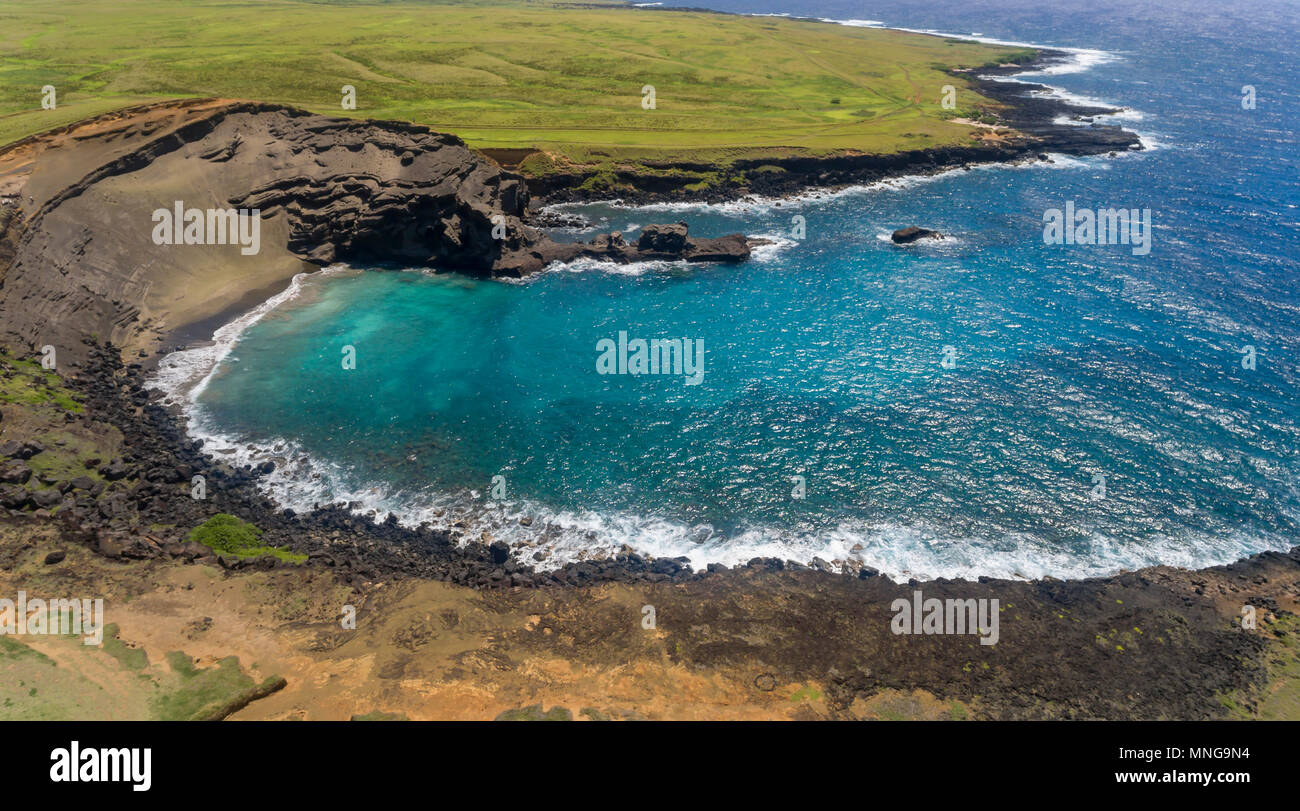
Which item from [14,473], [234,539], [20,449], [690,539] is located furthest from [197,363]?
[690,539]

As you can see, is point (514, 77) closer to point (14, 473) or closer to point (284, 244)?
point (284, 244)

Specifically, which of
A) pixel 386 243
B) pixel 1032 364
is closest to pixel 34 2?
pixel 386 243

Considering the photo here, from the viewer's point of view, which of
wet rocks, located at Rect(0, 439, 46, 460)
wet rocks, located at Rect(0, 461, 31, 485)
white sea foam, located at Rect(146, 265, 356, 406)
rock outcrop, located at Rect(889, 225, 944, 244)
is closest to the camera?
wet rocks, located at Rect(0, 461, 31, 485)

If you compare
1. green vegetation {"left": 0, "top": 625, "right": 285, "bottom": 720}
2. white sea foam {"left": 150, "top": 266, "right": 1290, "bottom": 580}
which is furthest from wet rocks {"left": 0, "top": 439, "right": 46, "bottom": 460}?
green vegetation {"left": 0, "top": 625, "right": 285, "bottom": 720}

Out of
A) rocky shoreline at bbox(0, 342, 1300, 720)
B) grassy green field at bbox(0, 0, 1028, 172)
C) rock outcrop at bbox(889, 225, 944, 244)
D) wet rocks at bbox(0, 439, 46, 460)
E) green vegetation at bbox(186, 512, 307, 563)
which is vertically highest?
grassy green field at bbox(0, 0, 1028, 172)

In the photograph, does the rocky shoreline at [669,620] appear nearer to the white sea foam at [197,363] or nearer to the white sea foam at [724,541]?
the white sea foam at [724,541]

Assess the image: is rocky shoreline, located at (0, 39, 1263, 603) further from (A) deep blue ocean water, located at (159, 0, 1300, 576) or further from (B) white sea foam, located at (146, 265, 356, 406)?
(A) deep blue ocean water, located at (159, 0, 1300, 576)

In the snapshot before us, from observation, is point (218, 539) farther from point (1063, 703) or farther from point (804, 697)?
point (1063, 703)

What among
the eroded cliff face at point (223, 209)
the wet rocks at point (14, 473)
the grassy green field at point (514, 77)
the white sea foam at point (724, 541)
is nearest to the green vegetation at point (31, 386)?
the eroded cliff face at point (223, 209)
